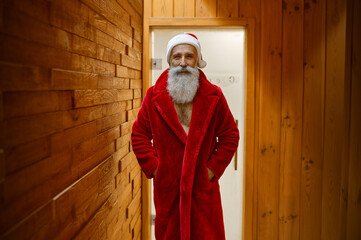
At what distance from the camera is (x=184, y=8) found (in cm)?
196

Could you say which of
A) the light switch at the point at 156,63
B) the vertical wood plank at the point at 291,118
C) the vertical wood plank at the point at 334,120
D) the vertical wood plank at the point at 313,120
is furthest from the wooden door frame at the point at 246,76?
the vertical wood plank at the point at 334,120

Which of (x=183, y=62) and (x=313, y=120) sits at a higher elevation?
(x=183, y=62)

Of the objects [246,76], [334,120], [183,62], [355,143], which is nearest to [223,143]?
[183,62]

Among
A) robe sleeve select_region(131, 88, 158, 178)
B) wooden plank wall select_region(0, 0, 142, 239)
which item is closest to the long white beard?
robe sleeve select_region(131, 88, 158, 178)

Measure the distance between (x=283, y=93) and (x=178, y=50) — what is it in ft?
3.09

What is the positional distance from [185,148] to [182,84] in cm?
34

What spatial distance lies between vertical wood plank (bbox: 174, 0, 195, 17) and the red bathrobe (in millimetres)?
836

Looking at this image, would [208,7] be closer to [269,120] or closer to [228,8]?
[228,8]

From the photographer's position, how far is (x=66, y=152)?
87 centimetres

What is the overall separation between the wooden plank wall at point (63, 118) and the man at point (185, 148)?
216 mm

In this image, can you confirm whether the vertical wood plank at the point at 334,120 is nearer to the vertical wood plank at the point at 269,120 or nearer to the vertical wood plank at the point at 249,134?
the vertical wood plank at the point at 269,120

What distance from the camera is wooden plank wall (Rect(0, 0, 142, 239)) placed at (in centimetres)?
61

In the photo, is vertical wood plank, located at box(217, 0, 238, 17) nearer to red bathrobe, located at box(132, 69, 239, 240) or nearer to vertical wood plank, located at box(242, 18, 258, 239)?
vertical wood plank, located at box(242, 18, 258, 239)

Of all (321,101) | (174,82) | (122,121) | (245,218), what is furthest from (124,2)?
(245,218)
